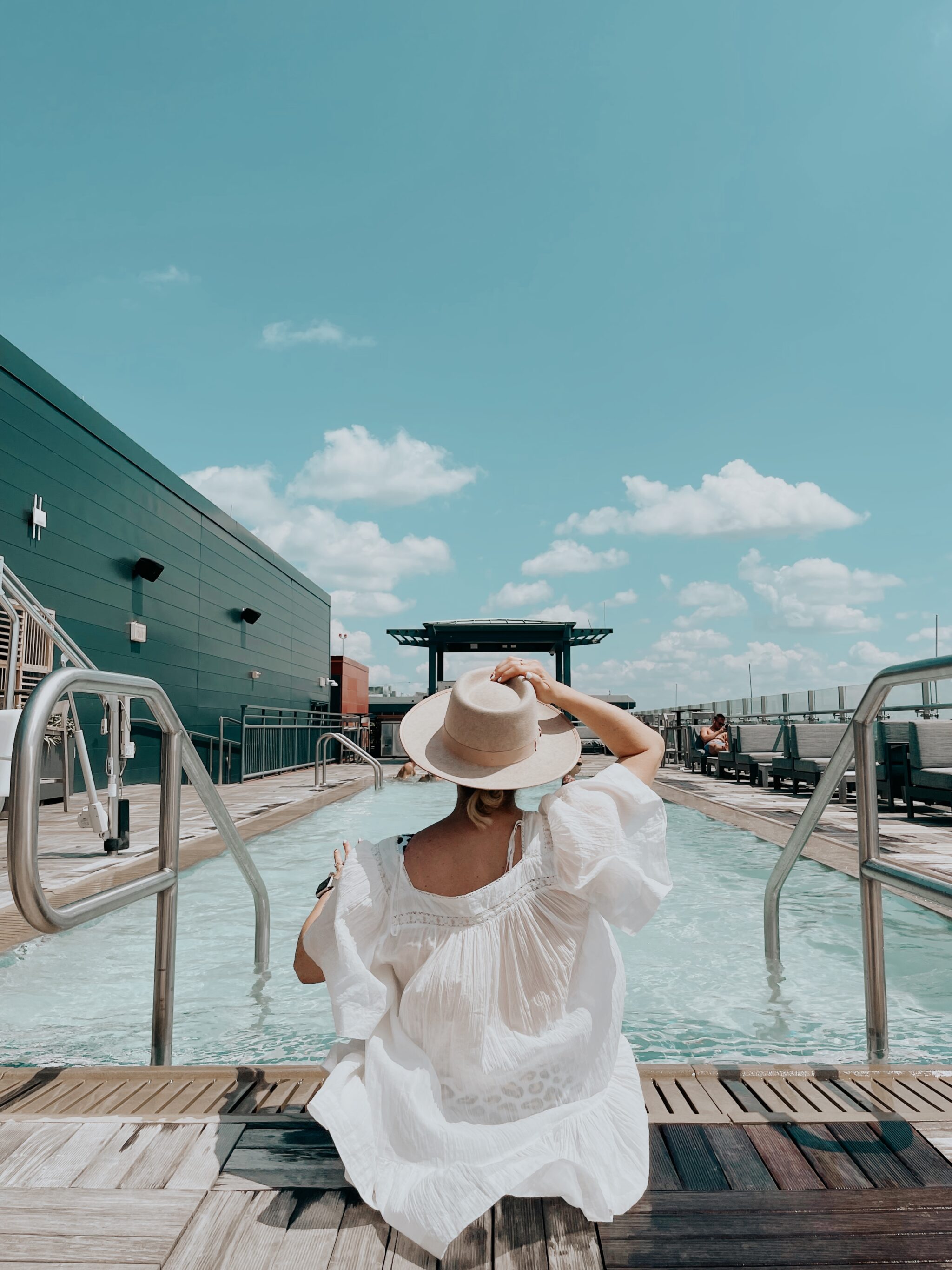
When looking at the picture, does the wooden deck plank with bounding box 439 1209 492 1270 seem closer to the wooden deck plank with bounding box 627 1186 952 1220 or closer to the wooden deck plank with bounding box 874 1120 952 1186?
the wooden deck plank with bounding box 627 1186 952 1220

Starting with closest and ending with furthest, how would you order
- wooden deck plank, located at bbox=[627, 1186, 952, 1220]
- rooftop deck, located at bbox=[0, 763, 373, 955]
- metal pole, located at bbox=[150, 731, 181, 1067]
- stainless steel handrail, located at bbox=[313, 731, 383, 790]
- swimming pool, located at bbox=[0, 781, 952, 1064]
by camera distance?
wooden deck plank, located at bbox=[627, 1186, 952, 1220], metal pole, located at bbox=[150, 731, 181, 1067], swimming pool, located at bbox=[0, 781, 952, 1064], rooftop deck, located at bbox=[0, 763, 373, 955], stainless steel handrail, located at bbox=[313, 731, 383, 790]

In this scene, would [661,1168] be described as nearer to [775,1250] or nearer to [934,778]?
[775,1250]

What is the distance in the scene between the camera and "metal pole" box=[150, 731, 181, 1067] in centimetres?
206

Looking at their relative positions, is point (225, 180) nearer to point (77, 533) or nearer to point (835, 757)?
point (77, 533)

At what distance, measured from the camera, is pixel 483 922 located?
4.49 feet

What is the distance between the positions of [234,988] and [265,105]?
9824 mm

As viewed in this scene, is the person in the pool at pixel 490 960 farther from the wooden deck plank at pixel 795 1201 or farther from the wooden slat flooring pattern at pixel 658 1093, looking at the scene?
the wooden slat flooring pattern at pixel 658 1093

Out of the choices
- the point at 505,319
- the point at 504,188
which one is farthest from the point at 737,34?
the point at 505,319

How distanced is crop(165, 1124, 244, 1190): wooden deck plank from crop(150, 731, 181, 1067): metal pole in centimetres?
63

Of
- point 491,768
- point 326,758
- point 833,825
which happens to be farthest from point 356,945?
point 326,758

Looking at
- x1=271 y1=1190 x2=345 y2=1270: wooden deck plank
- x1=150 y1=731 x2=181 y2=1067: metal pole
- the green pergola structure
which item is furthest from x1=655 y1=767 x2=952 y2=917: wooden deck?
the green pergola structure

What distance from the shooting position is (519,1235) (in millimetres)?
1195

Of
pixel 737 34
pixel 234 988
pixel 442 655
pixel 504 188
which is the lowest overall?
pixel 234 988

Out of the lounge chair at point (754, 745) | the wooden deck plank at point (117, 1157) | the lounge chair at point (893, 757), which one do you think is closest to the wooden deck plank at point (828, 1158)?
the wooden deck plank at point (117, 1157)
